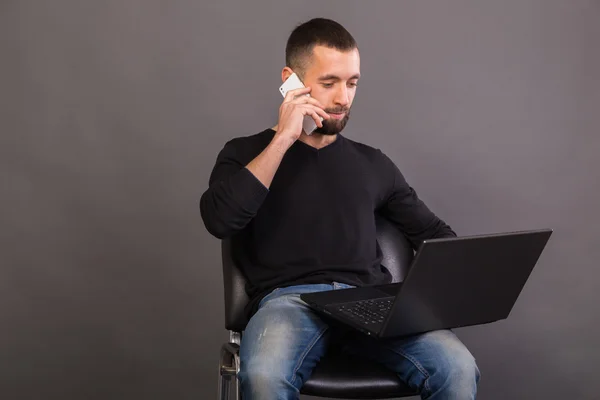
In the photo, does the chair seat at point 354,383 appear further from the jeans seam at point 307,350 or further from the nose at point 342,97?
the nose at point 342,97

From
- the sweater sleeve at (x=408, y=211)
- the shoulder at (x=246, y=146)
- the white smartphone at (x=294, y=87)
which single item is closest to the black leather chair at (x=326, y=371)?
the shoulder at (x=246, y=146)

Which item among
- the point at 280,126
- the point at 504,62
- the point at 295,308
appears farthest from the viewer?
the point at 504,62

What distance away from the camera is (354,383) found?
79.2 inches

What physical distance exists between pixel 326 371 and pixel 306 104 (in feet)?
2.36

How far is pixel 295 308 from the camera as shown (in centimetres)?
204

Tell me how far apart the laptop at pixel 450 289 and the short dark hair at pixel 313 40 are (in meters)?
0.73

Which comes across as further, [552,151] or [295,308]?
[552,151]

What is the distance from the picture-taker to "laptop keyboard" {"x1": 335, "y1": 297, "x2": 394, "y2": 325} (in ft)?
6.04

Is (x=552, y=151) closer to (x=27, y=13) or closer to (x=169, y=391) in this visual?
(x=169, y=391)

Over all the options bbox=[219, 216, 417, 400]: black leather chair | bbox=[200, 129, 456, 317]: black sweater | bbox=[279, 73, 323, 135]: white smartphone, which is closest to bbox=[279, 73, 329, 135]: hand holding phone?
bbox=[279, 73, 323, 135]: white smartphone

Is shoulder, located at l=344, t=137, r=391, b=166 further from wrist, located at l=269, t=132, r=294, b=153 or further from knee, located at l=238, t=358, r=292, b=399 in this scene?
knee, located at l=238, t=358, r=292, b=399

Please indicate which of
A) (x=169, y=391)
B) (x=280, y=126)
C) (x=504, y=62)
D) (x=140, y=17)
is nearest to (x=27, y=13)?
(x=140, y=17)

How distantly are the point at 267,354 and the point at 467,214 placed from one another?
1.40 m

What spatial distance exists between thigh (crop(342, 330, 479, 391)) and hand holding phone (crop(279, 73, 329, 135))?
0.60 metres
